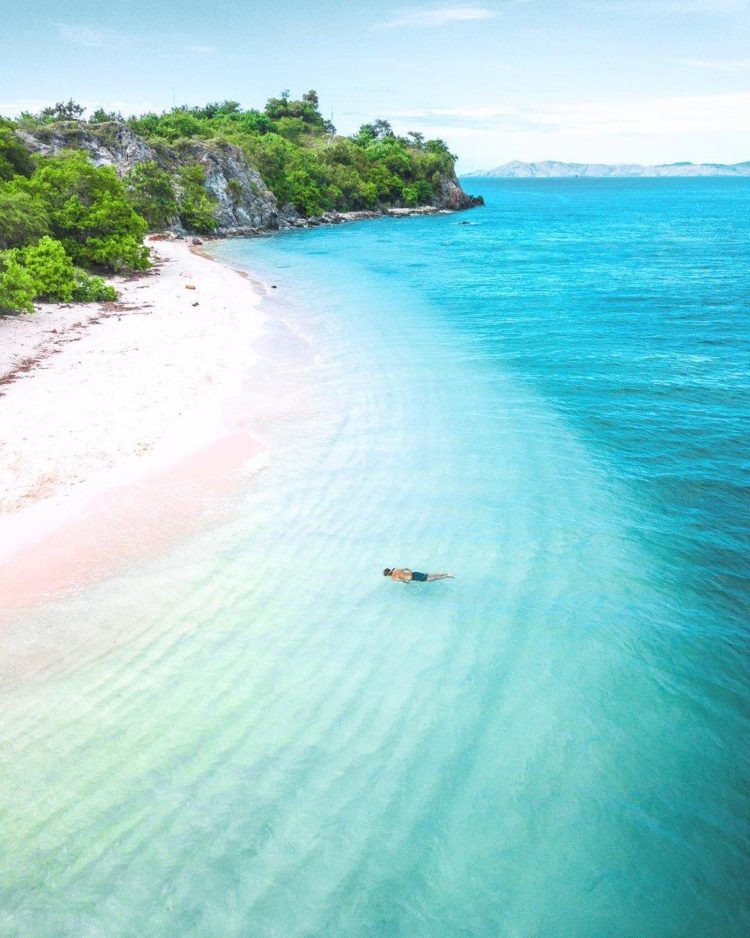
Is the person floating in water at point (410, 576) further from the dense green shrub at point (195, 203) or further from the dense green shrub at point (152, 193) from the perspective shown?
the dense green shrub at point (195, 203)

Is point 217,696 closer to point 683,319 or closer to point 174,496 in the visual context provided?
point 174,496

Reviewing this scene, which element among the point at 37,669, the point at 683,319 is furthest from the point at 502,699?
the point at 683,319

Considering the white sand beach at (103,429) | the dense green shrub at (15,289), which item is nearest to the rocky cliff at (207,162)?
the dense green shrub at (15,289)

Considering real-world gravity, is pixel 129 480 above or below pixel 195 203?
below

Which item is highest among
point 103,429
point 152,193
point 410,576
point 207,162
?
point 207,162

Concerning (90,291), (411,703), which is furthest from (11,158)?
(411,703)

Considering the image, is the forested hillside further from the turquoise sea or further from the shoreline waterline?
the turquoise sea

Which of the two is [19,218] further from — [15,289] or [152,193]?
[152,193]
